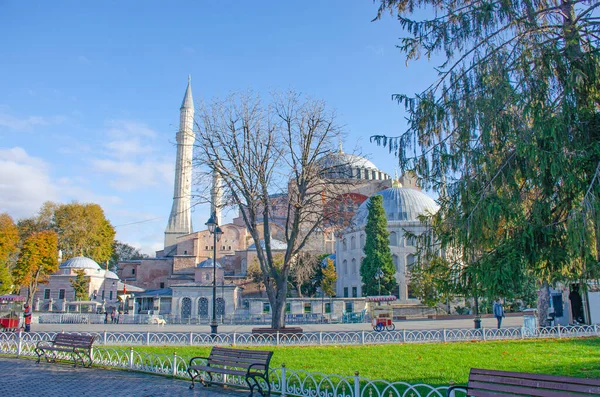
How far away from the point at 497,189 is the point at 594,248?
1.27m

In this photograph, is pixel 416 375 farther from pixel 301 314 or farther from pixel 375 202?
pixel 375 202

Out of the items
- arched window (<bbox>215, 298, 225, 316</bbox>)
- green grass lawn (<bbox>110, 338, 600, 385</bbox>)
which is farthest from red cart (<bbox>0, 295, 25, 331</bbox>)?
green grass lawn (<bbox>110, 338, 600, 385</bbox>)

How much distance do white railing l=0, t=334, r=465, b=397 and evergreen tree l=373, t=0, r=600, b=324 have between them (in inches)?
67.4

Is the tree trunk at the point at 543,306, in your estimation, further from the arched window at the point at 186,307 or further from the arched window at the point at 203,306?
the arched window at the point at 186,307

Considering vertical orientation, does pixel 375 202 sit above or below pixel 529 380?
above

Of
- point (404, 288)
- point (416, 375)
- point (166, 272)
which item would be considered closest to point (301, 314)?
point (404, 288)

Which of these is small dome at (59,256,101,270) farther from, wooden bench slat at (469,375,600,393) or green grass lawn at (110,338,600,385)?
wooden bench slat at (469,375,600,393)

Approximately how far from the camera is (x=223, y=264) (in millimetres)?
49500

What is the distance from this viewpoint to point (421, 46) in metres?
7.38

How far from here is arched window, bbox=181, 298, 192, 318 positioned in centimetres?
2798

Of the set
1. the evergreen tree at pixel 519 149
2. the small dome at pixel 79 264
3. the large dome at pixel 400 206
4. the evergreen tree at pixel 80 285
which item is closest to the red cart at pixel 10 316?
the evergreen tree at pixel 80 285

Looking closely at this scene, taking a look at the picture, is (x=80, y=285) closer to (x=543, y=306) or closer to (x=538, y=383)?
(x=543, y=306)

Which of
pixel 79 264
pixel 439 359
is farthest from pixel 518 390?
pixel 79 264

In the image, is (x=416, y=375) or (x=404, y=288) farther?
(x=404, y=288)
